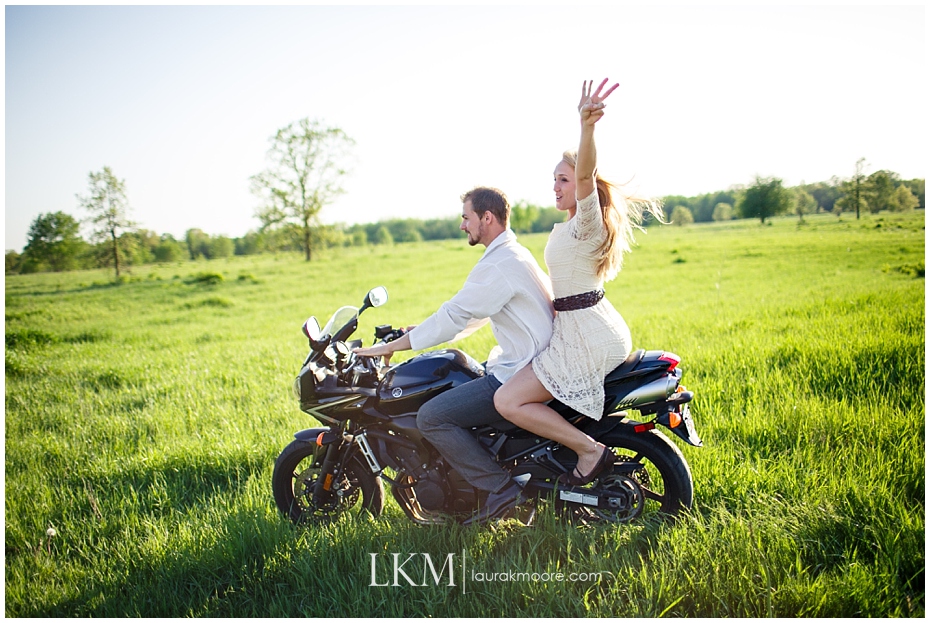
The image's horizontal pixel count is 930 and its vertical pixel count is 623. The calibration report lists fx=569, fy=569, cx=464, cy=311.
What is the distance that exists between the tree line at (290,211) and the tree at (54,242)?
0.08ft

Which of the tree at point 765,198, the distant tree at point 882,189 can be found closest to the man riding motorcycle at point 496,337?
the tree at point 765,198

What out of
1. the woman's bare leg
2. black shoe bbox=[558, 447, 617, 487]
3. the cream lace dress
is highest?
the cream lace dress

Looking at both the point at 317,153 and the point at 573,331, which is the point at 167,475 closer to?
the point at 573,331

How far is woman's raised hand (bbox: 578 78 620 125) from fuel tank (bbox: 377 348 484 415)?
4.58 feet

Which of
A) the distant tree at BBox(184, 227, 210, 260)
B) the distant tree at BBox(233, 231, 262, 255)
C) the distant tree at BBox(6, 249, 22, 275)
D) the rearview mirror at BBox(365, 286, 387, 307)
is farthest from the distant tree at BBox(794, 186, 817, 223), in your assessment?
the distant tree at BBox(233, 231, 262, 255)

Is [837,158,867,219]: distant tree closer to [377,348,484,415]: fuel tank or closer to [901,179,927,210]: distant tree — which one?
[901,179,927,210]: distant tree

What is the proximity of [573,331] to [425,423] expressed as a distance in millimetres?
925

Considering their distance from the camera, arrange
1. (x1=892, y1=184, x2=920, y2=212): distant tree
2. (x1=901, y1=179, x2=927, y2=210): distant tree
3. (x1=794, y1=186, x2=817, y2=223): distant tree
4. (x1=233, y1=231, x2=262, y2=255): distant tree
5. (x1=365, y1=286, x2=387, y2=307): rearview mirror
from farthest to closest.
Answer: (x1=233, y1=231, x2=262, y2=255): distant tree
(x1=794, y1=186, x2=817, y2=223): distant tree
(x1=892, y1=184, x2=920, y2=212): distant tree
(x1=901, y1=179, x2=927, y2=210): distant tree
(x1=365, y1=286, x2=387, y2=307): rearview mirror

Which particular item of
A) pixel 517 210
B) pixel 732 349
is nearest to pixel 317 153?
pixel 732 349

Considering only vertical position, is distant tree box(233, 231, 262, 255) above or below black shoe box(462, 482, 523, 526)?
above

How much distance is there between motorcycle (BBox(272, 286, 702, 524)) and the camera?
288 centimetres

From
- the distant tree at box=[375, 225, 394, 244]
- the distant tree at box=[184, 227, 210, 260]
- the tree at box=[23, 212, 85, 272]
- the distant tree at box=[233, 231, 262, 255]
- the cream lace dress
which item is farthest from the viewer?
the distant tree at box=[375, 225, 394, 244]

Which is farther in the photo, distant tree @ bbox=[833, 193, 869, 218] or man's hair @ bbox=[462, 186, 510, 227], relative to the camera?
distant tree @ bbox=[833, 193, 869, 218]

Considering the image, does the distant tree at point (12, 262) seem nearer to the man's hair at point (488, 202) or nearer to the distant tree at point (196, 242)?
the distant tree at point (196, 242)
